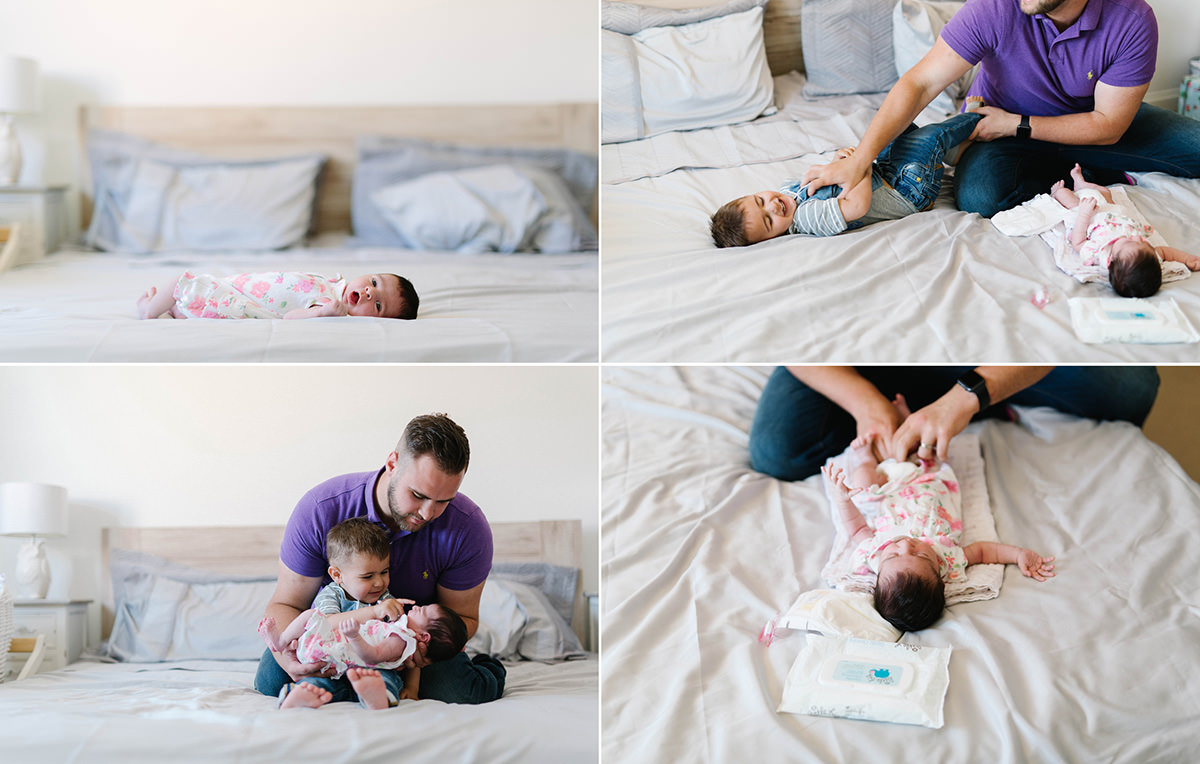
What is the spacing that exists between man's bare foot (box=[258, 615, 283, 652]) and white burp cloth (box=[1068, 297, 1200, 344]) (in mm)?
1117

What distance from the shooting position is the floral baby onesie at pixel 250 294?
1281 millimetres

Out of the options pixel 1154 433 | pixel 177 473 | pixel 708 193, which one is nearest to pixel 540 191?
pixel 708 193

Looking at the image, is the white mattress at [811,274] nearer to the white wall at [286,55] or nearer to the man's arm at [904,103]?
the man's arm at [904,103]

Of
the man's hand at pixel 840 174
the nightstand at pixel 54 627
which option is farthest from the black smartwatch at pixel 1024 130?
the nightstand at pixel 54 627

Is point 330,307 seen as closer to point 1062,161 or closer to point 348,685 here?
point 348,685

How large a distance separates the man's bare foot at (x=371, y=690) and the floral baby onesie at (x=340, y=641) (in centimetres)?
2

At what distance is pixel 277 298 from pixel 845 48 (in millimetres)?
1004

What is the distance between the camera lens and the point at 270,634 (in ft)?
3.50

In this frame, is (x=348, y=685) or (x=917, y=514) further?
(x=917, y=514)

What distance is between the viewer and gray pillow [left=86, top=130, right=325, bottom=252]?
5.74ft

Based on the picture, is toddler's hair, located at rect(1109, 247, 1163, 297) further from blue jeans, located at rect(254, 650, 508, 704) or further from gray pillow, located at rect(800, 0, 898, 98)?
blue jeans, located at rect(254, 650, 508, 704)

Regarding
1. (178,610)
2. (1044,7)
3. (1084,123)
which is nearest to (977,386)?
(1084,123)

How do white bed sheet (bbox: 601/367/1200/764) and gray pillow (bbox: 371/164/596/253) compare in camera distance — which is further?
gray pillow (bbox: 371/164/596/253)

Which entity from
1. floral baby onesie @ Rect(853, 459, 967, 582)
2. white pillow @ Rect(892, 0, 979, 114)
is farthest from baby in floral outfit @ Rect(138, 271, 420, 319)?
white pillow @ Rect(892, 0, 979, 114)
